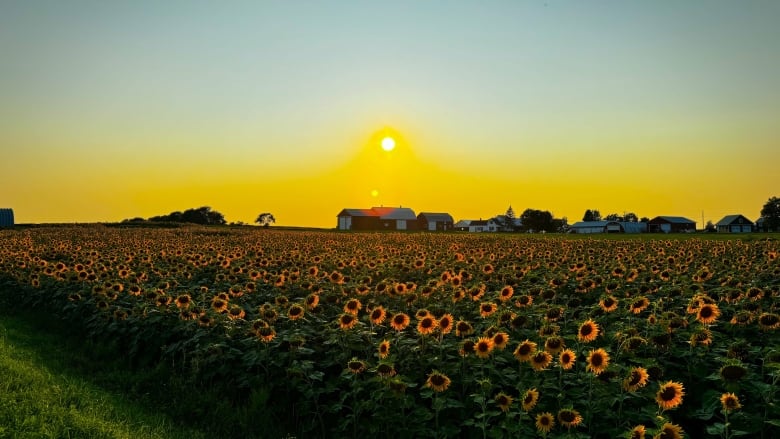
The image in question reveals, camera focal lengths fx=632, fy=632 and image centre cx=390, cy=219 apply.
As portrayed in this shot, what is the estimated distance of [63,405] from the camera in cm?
730

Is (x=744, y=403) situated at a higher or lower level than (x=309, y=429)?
higher

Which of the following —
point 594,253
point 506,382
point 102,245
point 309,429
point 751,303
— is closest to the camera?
point 506,382

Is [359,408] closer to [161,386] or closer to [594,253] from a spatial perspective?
[161,386]

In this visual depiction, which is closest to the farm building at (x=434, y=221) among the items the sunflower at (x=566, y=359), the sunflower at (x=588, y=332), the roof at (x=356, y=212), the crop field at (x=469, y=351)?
the roof at (x=356, y=212)

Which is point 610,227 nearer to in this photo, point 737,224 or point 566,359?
point 737,224

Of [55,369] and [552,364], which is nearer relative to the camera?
[552,364]

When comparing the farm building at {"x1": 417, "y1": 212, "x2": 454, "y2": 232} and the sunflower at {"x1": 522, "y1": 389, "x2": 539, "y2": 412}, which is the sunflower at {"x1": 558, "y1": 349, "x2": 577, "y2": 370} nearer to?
the sunflower at {"x1": 522, "y1": 389, "x2": 539, "y2": 412}

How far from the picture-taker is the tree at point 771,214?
106 meters

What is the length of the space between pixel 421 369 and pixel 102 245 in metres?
20.0

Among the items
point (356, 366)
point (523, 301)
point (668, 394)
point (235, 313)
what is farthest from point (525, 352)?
point (235, 313)

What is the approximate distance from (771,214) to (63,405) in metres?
130

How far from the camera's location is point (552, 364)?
21.0ft

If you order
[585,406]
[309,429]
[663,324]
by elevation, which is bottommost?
[309,429]

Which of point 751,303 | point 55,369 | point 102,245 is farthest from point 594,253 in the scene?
point 102,245
